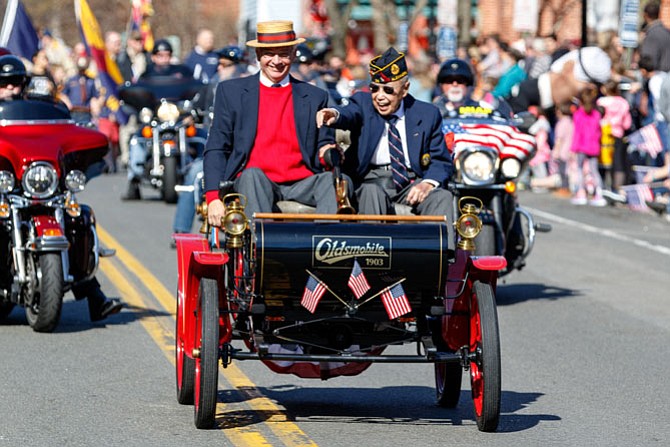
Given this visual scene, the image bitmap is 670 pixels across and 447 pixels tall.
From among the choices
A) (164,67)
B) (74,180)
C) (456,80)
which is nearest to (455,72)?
(456,80)

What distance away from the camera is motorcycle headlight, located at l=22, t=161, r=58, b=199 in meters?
11.2

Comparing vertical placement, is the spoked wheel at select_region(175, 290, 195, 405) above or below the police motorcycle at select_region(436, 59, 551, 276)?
below

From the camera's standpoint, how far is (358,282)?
7.77 m

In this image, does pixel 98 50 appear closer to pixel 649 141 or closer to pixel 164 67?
pixel 164 67

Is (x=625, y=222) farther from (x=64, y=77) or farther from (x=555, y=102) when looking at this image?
(x=64, y=77)

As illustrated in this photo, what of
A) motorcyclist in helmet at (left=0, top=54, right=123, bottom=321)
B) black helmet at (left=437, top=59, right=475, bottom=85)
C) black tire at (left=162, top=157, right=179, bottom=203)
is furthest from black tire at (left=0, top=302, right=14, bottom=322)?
black tire at (left=162, top=157, right=179, bottom=203)

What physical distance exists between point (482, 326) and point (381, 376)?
90.6 inches

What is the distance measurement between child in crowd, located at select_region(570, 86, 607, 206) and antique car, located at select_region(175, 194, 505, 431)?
615 inches

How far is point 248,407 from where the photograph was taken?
864 cm

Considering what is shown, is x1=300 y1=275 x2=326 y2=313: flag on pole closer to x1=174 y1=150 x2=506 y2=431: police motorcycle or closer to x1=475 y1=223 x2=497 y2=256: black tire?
x1=174 y1=150 x2=506 y2=431: police motorcycle

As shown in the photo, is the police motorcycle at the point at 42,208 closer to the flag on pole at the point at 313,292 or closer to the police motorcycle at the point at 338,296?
the police motorcycle at the point at 338,296

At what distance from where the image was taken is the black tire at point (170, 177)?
21600mm

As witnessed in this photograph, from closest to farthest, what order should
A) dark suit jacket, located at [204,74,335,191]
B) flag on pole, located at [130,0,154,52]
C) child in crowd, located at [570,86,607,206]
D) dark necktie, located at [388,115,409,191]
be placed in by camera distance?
dark suit jacket, located at [204,74,335,191] < dark necktie, located at [388,115,409,191] < child in crowd, located at [570,86,607,206] < flag on pole, located at [130,0,154,52]

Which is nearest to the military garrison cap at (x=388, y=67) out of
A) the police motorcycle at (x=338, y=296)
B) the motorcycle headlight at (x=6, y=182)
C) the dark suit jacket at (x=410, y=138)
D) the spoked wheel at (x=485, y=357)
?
the dark suit jacket at (x=410, y=138)
